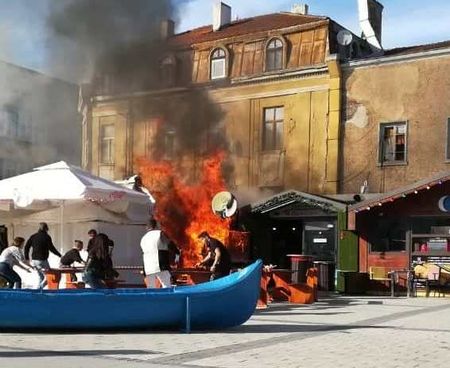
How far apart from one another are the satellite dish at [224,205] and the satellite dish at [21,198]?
10059 millimetres

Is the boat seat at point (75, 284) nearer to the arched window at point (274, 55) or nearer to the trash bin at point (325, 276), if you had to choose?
the trash bin at point (325, 276)

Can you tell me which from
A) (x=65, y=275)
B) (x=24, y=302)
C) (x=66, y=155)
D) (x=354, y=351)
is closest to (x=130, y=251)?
(x=65, y=275)

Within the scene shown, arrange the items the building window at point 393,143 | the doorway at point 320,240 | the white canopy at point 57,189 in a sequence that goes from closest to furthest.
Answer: the white canopy at point 57,189 → the doorway at point 320,240 → the building window at point 393,143

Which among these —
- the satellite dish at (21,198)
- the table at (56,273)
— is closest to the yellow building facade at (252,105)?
the satellite dish at (21,198)

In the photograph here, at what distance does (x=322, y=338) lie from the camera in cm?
1023

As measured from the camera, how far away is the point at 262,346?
927cm

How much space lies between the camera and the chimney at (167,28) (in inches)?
1032

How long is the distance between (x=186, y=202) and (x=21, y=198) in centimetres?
1166

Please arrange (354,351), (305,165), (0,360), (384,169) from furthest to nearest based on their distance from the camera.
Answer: (305,165) < (384,169) < (354,351) < (0,360)

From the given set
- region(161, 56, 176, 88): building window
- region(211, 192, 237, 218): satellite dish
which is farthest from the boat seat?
region(161, 56, 176, 88): building window

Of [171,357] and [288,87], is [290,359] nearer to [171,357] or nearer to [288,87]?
[171,357]

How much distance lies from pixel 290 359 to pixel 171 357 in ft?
4.36

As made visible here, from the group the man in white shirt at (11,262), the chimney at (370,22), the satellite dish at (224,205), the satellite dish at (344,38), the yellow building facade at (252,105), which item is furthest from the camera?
the chimney at (370,22)

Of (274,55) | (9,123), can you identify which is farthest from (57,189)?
(9,123)
